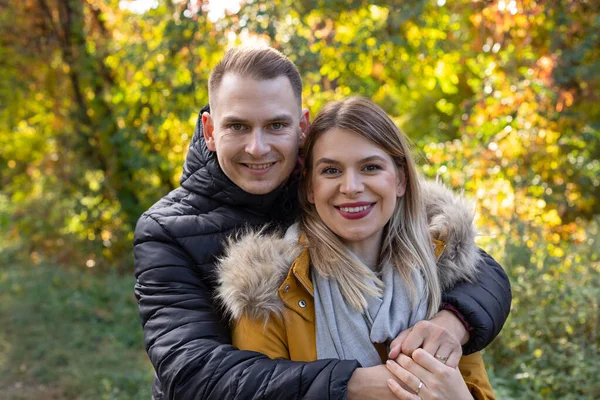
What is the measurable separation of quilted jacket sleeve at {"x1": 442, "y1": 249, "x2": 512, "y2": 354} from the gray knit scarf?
0.17 m

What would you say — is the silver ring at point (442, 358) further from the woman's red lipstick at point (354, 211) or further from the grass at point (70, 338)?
the grass at point (70, 338)

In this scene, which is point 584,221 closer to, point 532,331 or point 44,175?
point 532,331

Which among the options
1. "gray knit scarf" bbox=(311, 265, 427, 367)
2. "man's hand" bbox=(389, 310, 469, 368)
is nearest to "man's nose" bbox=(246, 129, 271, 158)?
"gray knit scarf" bbox=(311, 265, 427, 367)

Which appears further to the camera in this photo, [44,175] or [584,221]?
[44,175]

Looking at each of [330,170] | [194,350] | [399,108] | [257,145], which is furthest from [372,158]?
[399,108]

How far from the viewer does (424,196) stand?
2.77 m

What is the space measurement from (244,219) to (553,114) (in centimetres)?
456

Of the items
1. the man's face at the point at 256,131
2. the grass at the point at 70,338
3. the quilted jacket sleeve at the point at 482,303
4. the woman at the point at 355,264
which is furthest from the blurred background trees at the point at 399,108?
the man's face at the point at 256,131

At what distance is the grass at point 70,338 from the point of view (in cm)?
509

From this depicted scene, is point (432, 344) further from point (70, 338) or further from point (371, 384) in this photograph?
point (70, 338)

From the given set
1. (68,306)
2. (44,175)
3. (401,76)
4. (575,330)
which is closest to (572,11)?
(401,76)

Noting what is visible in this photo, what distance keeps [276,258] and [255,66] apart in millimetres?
698

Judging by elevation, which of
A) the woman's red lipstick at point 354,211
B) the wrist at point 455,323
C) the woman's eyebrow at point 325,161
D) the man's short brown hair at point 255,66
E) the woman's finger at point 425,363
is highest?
the man's short brown hair at point 255,66

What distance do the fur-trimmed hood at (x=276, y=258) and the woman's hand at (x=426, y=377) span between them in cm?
41
